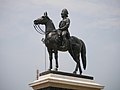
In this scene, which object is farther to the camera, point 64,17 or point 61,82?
point 64,17

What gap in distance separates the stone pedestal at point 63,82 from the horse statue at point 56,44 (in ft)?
0.93

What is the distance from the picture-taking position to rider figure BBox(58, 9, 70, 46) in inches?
398

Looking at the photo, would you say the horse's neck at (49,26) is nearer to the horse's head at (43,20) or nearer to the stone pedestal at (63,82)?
the horse's head at (43,20)

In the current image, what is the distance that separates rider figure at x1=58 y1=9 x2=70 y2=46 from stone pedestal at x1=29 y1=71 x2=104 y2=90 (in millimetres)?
934

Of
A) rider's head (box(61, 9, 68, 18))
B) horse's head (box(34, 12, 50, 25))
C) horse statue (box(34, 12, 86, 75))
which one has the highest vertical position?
rider's head (box(61, 9, 68, 18))

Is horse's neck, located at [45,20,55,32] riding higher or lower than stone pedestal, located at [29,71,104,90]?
higher

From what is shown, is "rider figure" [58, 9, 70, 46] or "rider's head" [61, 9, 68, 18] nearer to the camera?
"rider figure" [58, 9, 70, 46]

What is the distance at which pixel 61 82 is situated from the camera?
376 inches

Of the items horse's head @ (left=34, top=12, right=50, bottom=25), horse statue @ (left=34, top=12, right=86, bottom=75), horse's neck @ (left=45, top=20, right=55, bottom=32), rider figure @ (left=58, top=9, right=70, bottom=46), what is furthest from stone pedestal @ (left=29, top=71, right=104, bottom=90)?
horse's head @ (left=34, top=12, right=50, bottom=25)

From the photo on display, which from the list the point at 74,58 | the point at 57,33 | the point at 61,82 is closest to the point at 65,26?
the point at 57,33

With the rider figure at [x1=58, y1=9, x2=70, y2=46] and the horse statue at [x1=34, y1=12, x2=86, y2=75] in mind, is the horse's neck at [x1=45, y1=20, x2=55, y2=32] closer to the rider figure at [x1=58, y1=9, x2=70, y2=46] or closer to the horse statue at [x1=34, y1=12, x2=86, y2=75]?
the horse statue at [x1=34, y1=12, x2=86, y2=75]

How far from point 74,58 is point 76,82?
0.92 metres

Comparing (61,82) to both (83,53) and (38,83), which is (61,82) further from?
(83,53)

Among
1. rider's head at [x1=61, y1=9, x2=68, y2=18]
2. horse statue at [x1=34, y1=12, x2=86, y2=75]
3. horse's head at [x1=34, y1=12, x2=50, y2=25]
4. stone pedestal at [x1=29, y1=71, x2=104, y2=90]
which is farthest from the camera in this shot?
rider's head at [x1=61, y1=9, x2=68, y2=18]
